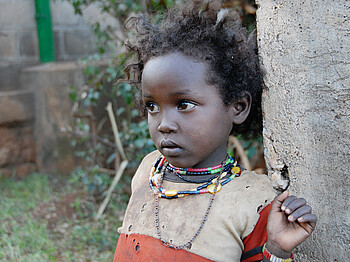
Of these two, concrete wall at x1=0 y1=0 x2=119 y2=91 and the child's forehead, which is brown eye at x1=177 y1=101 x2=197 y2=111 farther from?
concrete wall at x1=0 y1=0 x2=119 y2=91

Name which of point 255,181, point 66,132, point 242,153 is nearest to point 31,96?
point 66,132

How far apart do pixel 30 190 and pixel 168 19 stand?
11.2 feet

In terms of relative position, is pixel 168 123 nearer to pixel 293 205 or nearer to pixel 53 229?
pixel 293 205

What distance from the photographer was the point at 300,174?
1.42 metres

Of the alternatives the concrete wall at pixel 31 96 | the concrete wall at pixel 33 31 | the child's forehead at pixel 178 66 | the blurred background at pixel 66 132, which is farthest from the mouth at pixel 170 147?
the concrete wall at pixel 33 31

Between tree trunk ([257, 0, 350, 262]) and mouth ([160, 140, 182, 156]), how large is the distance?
364 mm

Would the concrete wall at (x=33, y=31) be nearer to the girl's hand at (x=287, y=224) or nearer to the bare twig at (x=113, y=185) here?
the bare twig at (x=113, y=185)

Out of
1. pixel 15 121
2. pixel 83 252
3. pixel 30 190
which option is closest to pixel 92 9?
pixel 15 121

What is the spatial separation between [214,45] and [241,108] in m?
0.26

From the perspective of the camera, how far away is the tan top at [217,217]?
137 cm

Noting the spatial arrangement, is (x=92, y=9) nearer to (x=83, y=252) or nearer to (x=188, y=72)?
(x=83, y=252)

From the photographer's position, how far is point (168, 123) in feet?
4.47

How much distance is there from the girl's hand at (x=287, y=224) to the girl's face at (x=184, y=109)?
0.32m

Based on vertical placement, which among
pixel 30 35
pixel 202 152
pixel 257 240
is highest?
pixel 30 35
